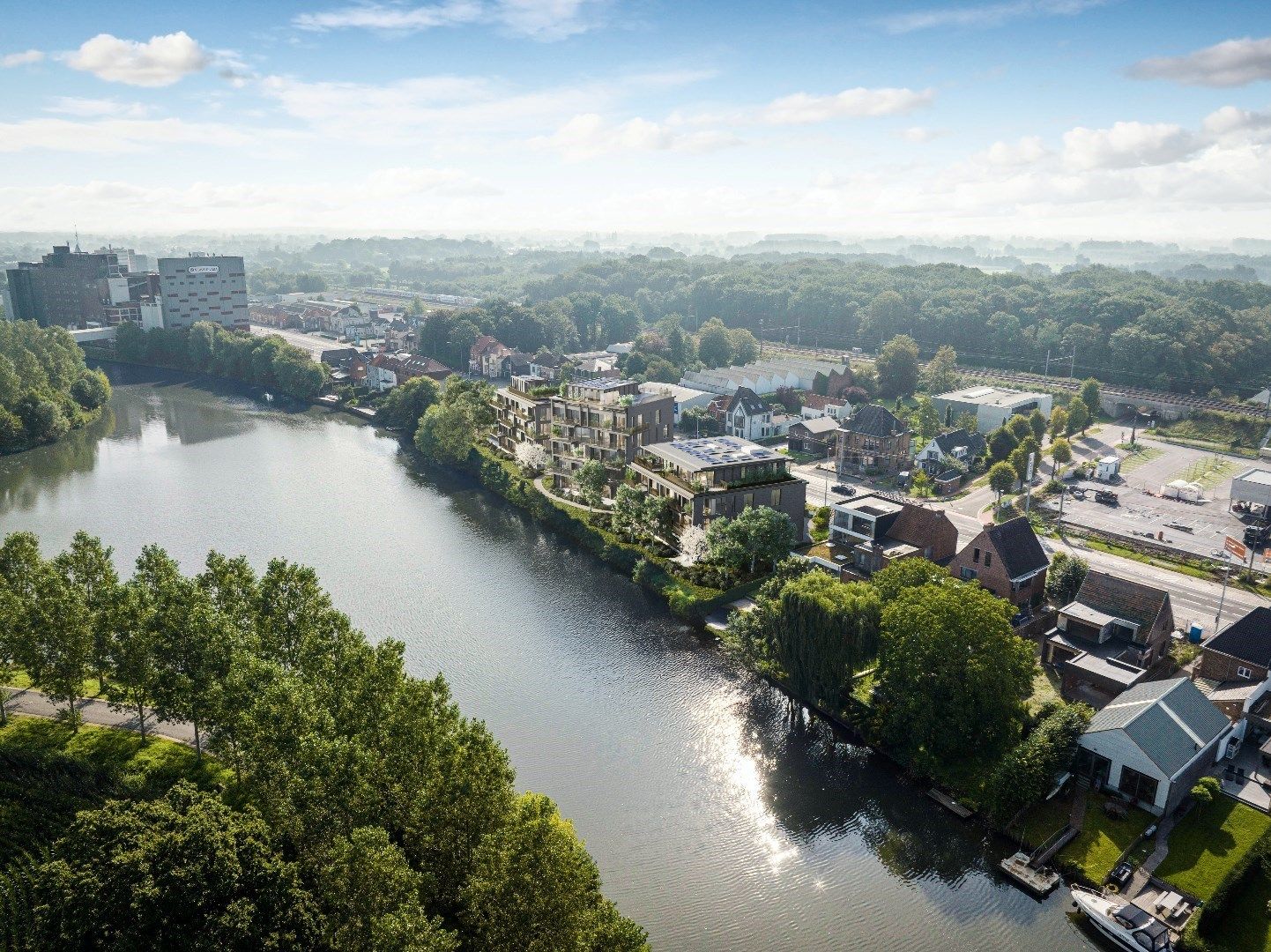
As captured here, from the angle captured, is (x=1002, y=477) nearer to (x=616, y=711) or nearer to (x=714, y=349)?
(x=616, y=711)

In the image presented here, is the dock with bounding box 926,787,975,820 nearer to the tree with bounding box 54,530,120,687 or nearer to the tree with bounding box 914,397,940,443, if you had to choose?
the tree with bounding box 54,530,120,687

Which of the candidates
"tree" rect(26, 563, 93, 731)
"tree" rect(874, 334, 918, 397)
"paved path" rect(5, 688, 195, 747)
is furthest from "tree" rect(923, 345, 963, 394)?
"tree" rect(26, 563, 93, 731)

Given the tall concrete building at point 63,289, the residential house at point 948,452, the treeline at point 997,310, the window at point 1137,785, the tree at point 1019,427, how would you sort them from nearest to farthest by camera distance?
1. the window at point 1137,785
2. the residential house at point 948,452
3. the tree at point 1019,427
4. the treeline at point 997,310
5. the tall concrete building at point 63,289

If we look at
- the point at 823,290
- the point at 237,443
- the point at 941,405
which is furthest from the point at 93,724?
the point at 823,290

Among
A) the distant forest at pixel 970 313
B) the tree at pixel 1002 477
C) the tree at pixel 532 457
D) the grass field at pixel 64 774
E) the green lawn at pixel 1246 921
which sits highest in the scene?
the distant forest at pixel 970 313

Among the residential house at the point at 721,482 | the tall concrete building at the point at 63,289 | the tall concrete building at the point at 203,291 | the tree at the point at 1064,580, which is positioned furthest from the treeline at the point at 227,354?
the tree at the point at 1064,580

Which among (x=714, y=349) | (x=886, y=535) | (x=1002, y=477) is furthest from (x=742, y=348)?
(x=886, y=535)

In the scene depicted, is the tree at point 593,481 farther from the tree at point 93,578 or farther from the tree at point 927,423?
the tree at point 927,423
